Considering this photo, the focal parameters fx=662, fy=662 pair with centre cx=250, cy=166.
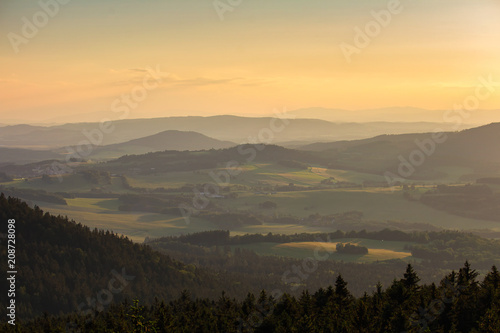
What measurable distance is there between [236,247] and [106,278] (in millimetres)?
58500

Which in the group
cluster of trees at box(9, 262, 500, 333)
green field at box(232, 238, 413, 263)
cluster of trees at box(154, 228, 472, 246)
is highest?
cluster of trees at box(9, 262, 500, 333)

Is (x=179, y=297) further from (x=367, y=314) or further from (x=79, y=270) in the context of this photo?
(x=367, y=314)

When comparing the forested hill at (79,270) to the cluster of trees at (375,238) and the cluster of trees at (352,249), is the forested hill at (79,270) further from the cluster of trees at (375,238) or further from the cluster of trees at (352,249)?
the cluster of trees at (375,238)

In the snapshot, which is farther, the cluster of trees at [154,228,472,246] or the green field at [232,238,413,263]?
the cluster of trees at [154,228,472,246]

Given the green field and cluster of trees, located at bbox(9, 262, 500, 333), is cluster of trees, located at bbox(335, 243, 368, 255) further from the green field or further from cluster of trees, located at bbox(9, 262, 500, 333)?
cluster of trees, located at bbox(9, 262, 500, 333)

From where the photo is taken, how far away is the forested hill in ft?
351

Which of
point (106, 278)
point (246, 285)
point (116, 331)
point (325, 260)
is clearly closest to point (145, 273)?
point (106, 278)

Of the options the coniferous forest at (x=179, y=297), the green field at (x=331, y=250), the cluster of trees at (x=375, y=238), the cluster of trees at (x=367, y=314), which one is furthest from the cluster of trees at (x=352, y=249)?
the cluster of trees at (x=367, y=314)

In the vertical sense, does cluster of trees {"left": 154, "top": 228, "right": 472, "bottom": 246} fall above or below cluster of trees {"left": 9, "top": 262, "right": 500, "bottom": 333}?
below

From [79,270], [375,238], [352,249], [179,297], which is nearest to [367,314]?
[179,297]

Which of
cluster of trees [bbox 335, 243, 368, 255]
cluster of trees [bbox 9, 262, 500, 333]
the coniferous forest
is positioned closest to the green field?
cluster of trees [bbox 335, 243, 368, 255]

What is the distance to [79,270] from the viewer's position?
385 ft

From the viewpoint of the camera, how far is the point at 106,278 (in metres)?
118

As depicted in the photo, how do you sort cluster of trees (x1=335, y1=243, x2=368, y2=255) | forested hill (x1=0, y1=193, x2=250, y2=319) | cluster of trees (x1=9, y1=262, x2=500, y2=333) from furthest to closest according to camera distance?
cluster of trees (x1=335, y1=243, x2=368, y2=255) < forested hill (x1=0, y1=193, x2=250, y2=319) < cluster of trees (x1=9, y1=262, x2=500, y2=333)
